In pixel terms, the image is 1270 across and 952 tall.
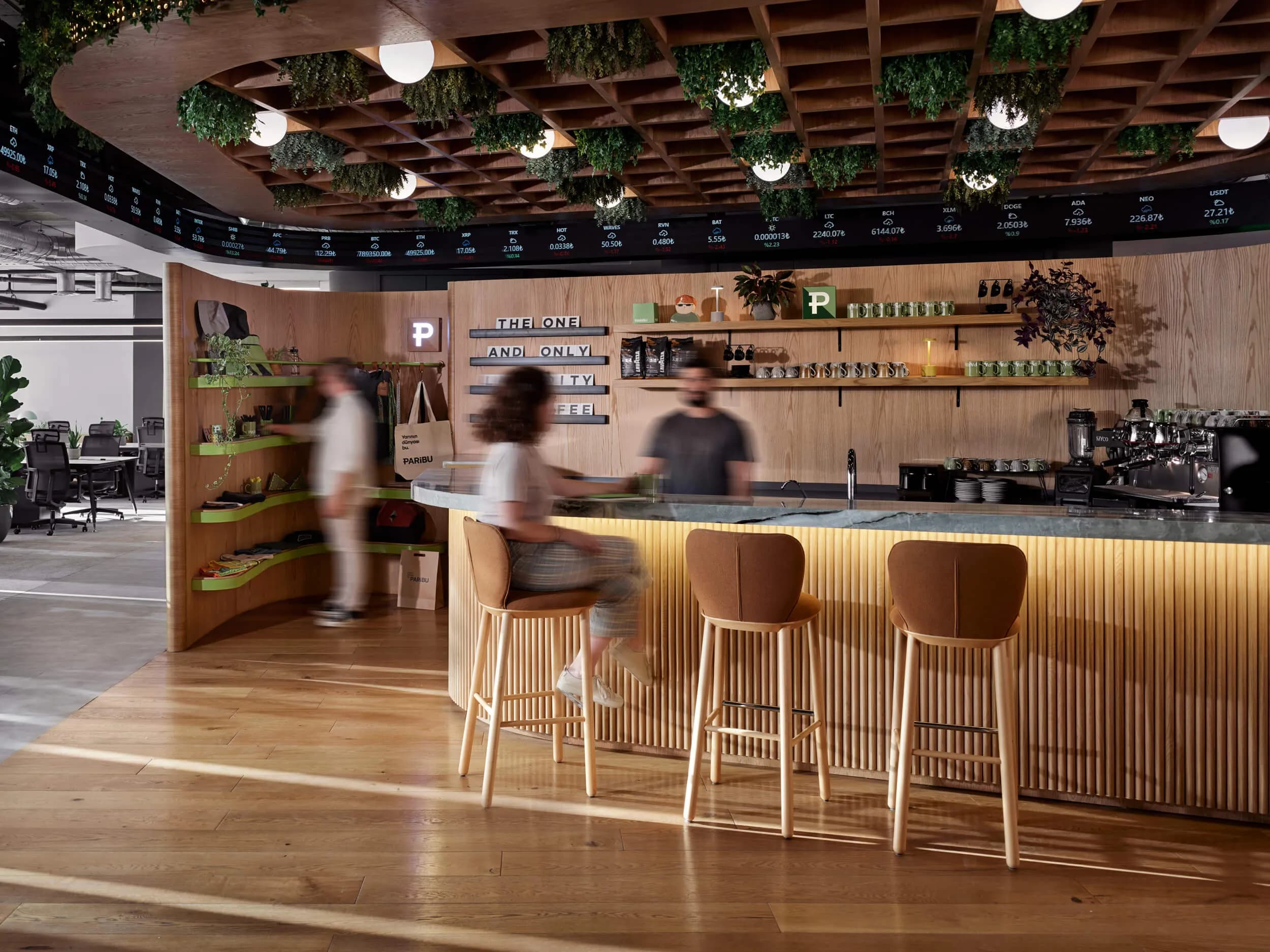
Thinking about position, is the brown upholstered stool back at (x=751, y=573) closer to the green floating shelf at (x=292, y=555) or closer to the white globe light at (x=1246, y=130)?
the green floating shelf at (x=292, y=555)

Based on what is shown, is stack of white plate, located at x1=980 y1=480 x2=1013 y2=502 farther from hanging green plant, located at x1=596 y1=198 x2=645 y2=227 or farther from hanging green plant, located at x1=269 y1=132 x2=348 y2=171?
hanging green plant, located at x1=269 y1=132 x2=348 y2=171

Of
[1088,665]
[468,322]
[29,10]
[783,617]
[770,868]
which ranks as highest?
[29,10]

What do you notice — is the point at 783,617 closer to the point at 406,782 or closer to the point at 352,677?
the point at 406,782

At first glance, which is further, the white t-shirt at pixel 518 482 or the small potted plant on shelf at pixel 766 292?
the small potted plant on shelf at pixel 766 292

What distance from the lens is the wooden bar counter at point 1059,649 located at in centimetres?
329

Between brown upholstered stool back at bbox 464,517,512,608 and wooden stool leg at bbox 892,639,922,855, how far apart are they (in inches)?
57.4

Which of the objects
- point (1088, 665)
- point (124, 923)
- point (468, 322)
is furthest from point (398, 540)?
point (1088, 665)

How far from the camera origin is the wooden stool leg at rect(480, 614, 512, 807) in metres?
3.42

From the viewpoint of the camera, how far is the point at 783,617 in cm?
321

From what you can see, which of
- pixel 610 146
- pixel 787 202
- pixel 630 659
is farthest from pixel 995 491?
pixel 610 146

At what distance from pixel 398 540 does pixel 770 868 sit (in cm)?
487

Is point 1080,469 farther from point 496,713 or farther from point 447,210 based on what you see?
point 447,210

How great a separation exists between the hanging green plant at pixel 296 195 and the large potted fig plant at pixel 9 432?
3402 millimetres

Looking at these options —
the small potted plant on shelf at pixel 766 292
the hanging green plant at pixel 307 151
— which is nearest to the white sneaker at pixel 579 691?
the small potted plant on shelf at pixel 766 292
